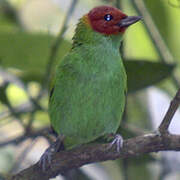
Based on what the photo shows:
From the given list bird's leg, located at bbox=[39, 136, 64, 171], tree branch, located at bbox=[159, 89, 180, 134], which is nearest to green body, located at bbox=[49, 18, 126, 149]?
bird's leg, located at bbox=[39, 136, 64, 171]

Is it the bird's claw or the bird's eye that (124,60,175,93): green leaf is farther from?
the bird's claw

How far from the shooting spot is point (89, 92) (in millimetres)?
4168

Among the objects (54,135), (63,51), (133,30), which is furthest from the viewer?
(133,30)

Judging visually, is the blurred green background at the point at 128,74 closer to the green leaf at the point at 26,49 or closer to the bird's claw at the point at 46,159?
the green leaf at the point at 26,49

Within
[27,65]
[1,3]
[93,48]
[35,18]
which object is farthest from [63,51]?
[35,18]

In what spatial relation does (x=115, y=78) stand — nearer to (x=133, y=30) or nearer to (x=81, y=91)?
(x=81, y=91)

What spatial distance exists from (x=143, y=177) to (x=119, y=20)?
1321 mm

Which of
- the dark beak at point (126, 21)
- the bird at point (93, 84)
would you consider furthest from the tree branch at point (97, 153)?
the dark beak at point (126, 21)

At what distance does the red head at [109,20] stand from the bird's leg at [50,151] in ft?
3.00

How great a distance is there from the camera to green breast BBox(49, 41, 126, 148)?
418 cm

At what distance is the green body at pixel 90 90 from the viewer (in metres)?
4.18

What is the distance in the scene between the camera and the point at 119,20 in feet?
Result: 14.5

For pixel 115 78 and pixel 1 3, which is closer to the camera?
pixel 115 78

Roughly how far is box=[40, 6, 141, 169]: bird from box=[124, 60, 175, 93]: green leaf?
0.45 feet
